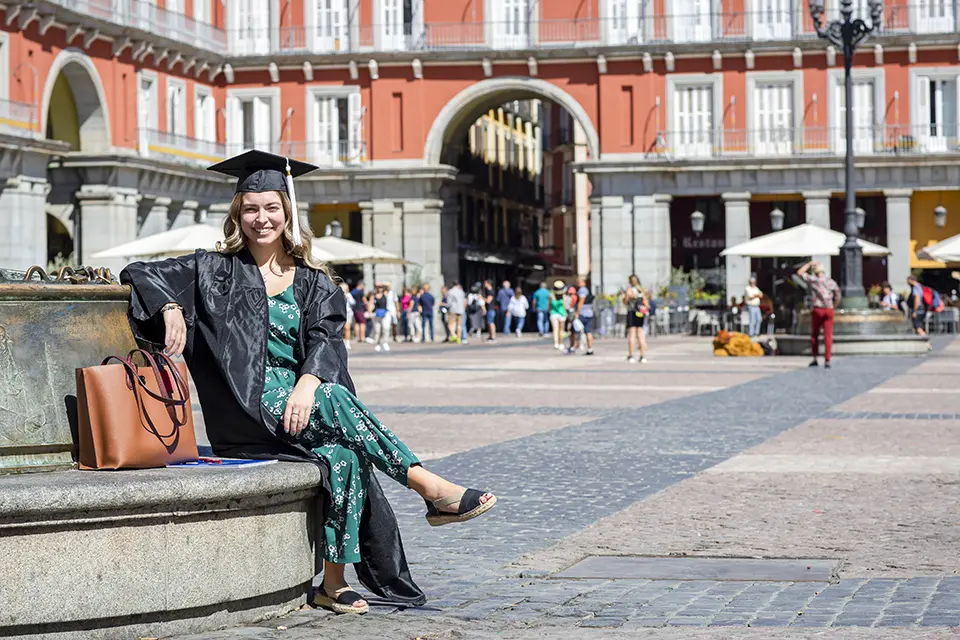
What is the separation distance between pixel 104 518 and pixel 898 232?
157ft

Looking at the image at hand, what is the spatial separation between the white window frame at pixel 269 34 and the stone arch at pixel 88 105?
8.46 meters

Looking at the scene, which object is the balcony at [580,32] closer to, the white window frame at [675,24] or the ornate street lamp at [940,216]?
the white window frame at [675,24]

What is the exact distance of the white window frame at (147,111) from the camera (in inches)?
1918

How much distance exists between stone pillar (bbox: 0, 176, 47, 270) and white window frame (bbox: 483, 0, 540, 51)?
52.8 ft

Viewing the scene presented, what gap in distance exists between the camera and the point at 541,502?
33.3 feet

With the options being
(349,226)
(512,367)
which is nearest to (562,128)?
(349,226)

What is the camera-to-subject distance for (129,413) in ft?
19.8

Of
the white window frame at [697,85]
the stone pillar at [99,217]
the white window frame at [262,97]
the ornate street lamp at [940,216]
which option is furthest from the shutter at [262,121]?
the ornate street lamp at [940,216]

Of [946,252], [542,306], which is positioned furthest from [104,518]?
[542,306]

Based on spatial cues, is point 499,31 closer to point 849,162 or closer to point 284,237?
point 849,162

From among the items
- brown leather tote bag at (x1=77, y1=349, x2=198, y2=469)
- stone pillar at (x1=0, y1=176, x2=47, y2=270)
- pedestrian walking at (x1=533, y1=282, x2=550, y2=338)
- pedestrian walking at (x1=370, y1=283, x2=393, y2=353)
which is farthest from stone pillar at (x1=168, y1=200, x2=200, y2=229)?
brown leather tote bag at (x1=77, y1=349, x2=198, y2=469)

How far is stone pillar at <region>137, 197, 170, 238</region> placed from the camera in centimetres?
4909

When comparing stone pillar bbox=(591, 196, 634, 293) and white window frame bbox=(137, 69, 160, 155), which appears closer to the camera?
white window frame bbox=(137, 69, 160, 155)

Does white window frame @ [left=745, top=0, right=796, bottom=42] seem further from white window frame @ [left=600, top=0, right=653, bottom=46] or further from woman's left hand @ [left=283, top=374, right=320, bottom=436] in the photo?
woman's left hand @ [left=283, top=374, right=320, bottom=436]
